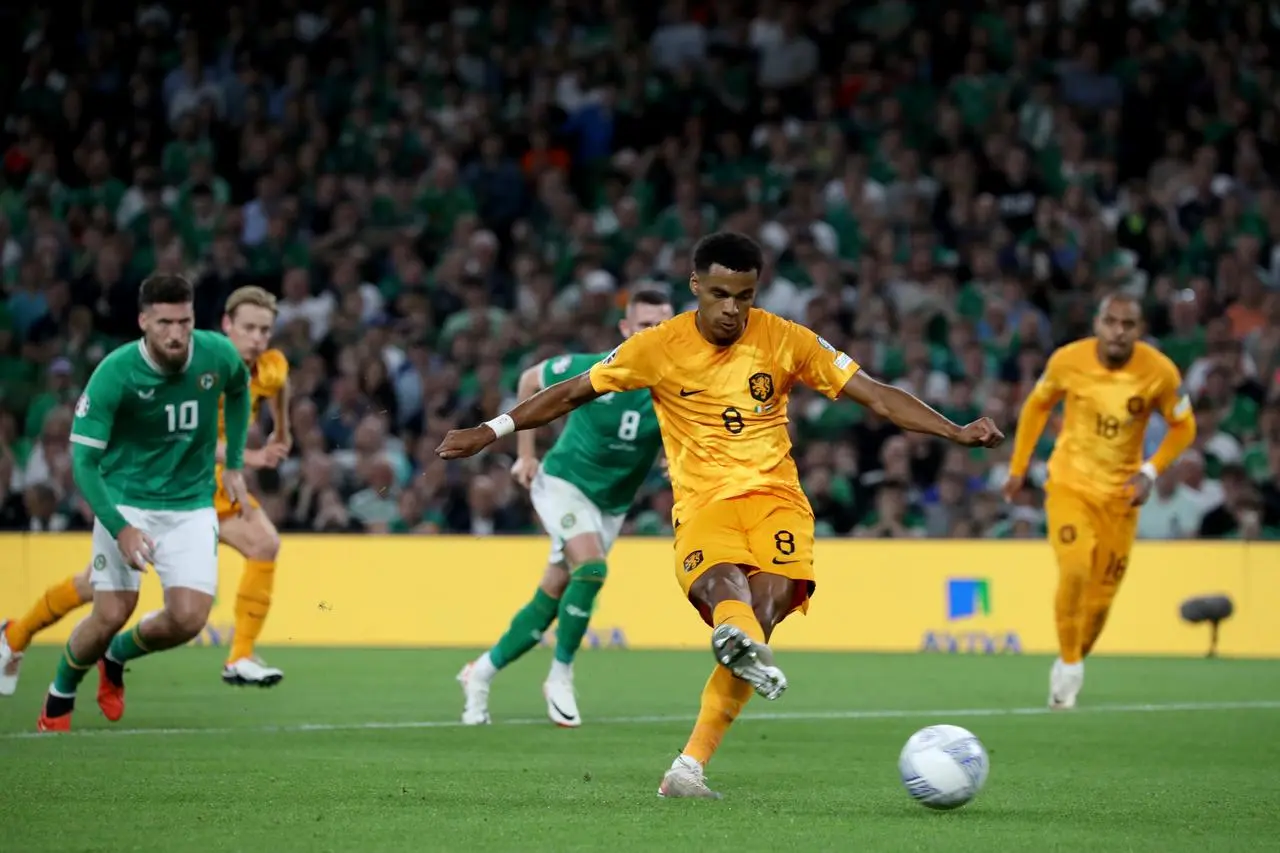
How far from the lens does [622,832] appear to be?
282 inches

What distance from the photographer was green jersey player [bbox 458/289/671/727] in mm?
12102

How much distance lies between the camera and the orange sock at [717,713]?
8.30 metres

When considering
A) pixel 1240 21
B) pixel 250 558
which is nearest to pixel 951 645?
pixel 250 558

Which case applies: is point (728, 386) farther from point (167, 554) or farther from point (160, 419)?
point (167, 554)

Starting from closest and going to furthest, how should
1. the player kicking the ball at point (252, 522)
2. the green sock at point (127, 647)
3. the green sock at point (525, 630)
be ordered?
the green sock at point (127, 647) < the green sock at point (525, 630) < the player kicking the ball at point (252, 522)

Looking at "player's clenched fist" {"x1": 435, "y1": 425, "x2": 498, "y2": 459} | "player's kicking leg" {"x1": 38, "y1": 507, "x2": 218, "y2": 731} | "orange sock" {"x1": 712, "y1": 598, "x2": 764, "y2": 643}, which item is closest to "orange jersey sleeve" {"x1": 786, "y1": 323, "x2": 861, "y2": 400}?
"orange sock" {"x1": 712, "y1": 598, "x2": 764, "y2": 643}

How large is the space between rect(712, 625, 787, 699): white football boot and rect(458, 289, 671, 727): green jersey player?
4478mm

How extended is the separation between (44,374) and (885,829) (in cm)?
1610

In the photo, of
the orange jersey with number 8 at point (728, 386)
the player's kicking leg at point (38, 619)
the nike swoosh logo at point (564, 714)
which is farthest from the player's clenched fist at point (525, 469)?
the orange jersey with number 8 at point (728, 386)

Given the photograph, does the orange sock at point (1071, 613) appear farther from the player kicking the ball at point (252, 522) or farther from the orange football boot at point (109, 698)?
the orange football boot at point (109, 698)

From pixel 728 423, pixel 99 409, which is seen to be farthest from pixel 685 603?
pixel 728 423

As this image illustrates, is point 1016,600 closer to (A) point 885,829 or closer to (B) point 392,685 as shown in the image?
(B) point 392,685

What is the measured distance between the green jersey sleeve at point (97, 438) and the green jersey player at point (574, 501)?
2554 millimetres

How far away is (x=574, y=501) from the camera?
40.5ft
